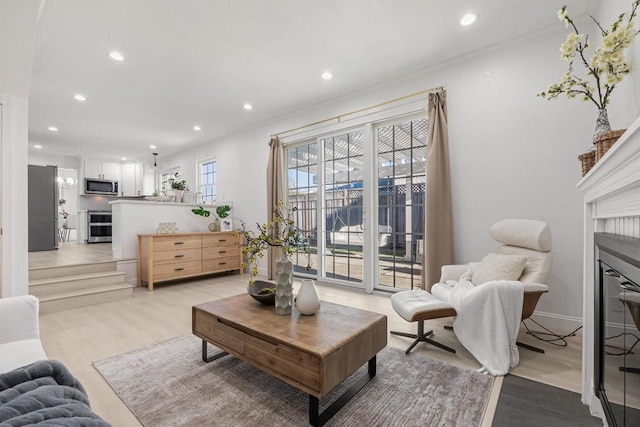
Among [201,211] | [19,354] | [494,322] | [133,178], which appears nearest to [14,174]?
[19,354]

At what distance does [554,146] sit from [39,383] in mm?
3750

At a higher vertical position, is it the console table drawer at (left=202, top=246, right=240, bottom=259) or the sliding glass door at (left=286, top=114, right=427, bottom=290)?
the sliding glass door at (left=286, top=114, right=427, bottom=290)

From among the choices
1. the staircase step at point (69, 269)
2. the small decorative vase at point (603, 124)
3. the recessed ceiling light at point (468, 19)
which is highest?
the recessed ceiling light at point (468, 19)

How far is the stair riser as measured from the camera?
329 cm

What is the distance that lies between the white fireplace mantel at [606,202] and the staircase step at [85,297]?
463 centimetres

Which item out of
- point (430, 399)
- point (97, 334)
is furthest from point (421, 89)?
point (97, 334)

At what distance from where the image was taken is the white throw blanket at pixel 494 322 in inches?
78.7

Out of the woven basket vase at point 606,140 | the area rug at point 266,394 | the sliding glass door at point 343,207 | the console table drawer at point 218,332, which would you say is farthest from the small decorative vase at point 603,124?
the sliding glass door at point 343,207

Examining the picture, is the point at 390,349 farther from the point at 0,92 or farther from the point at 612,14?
the point at 0,92

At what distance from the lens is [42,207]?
558 cm

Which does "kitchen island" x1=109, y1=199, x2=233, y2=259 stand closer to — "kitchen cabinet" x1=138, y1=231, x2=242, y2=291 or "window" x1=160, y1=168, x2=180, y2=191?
"kitchen cabinet" x1=138, y1=231, x2=242, y2=291

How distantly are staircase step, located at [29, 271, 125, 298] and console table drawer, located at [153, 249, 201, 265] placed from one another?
→ 488 mm

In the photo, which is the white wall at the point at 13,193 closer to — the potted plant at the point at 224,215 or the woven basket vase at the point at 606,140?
the potted plant at the point at 224,215

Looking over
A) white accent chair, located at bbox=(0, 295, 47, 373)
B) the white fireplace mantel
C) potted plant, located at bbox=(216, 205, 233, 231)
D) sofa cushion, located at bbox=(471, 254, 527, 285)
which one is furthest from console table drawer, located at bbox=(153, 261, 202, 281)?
the white fireplace mantel
